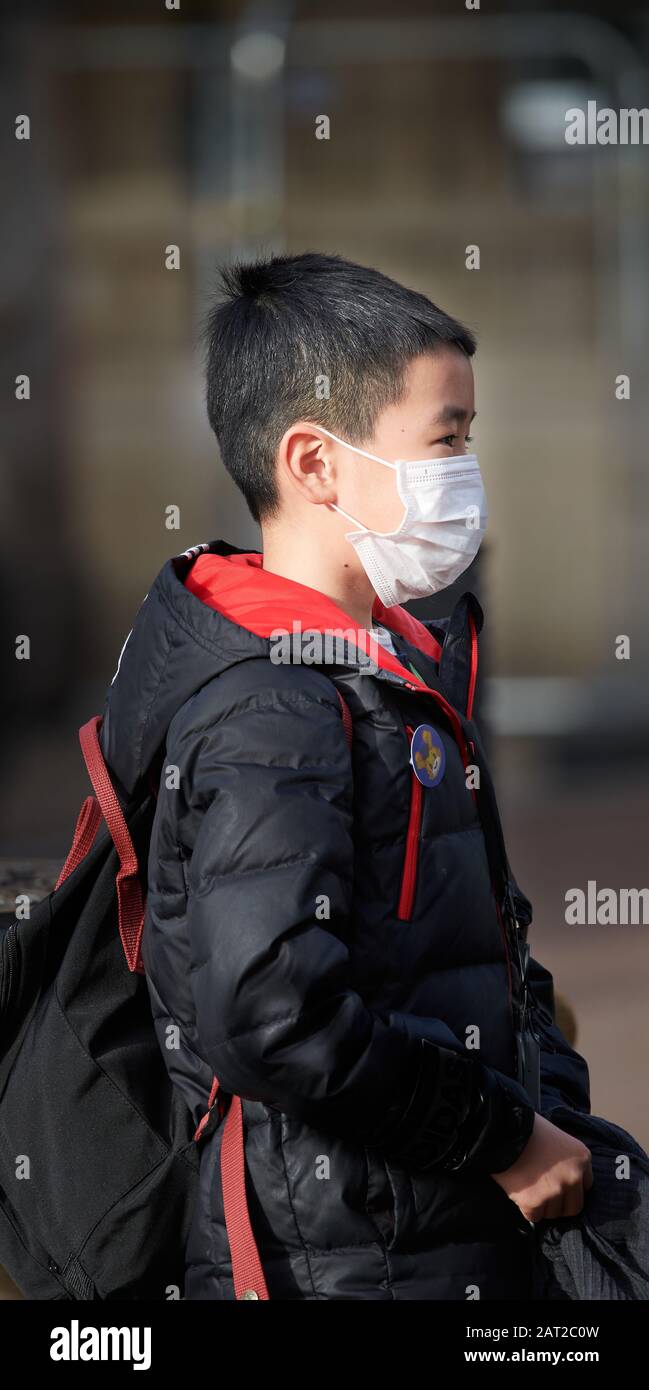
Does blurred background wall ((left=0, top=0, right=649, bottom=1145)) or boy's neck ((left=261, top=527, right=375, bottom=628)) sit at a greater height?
blurred background wall ((left=0, top=0, right=649, bottom=1145))

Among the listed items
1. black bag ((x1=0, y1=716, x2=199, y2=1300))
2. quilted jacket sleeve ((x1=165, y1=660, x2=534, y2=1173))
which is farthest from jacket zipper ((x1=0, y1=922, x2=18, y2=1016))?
quilted jacket sleeve ((x1=165, y1=660, x2=534, y2=1173))

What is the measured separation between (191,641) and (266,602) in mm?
93

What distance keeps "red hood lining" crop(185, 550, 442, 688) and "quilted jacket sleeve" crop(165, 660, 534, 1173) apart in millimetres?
105

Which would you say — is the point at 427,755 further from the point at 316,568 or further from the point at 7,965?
the point at 7,965

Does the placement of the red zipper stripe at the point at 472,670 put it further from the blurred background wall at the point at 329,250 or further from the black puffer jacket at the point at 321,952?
the blurred background wall at the point at 329,250

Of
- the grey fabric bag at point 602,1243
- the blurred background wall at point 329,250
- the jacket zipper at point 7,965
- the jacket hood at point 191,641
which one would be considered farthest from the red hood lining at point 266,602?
the blurred background wall at point 329,250

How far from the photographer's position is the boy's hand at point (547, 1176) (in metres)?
1.34

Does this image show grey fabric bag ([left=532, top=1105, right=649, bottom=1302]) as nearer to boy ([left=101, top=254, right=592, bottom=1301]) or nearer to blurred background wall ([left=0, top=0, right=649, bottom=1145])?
boy ([left=101, top=254, right=592, bottom=1301])

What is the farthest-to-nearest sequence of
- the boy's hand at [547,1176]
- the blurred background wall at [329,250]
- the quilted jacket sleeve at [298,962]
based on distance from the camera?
the blurred background wall at [329,250], the boy's hand at [547,1176], the quilted jacket sleeve at [298,962]

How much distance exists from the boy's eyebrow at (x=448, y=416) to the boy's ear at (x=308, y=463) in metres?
0.11

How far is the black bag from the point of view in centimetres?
142

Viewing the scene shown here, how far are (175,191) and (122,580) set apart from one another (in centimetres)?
205

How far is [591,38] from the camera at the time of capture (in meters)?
7.51

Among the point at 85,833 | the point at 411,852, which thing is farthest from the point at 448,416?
the point at 85,833
